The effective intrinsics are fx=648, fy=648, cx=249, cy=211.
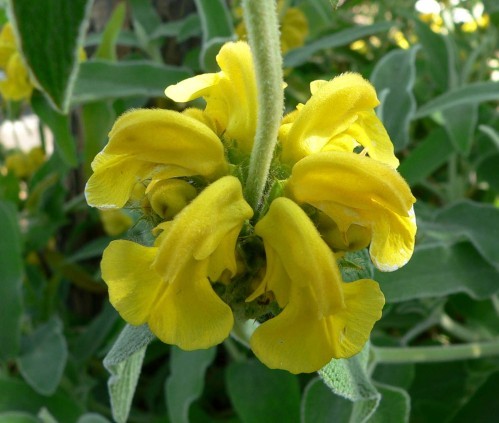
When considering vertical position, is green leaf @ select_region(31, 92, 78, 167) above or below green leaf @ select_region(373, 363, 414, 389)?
above

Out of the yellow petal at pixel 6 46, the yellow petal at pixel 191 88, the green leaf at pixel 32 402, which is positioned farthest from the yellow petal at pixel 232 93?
the yellow petal at pixel 6 46

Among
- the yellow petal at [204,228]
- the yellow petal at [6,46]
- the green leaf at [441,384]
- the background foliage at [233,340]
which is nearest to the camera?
the yellow petal at [204,228]

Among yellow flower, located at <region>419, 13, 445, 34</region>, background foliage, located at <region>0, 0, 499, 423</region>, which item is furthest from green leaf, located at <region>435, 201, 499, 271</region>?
yellow flower, located at <region>419, 13, 445, 34</region>

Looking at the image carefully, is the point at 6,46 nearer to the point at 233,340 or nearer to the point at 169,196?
the point at 233,340

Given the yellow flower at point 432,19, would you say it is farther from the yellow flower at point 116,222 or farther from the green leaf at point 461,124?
the yellow flower at point 116,222

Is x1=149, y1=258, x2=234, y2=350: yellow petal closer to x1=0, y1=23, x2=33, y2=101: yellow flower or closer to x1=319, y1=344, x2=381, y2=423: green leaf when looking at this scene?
x1=319, y1=344, x2=381, y2=423: green leaf
